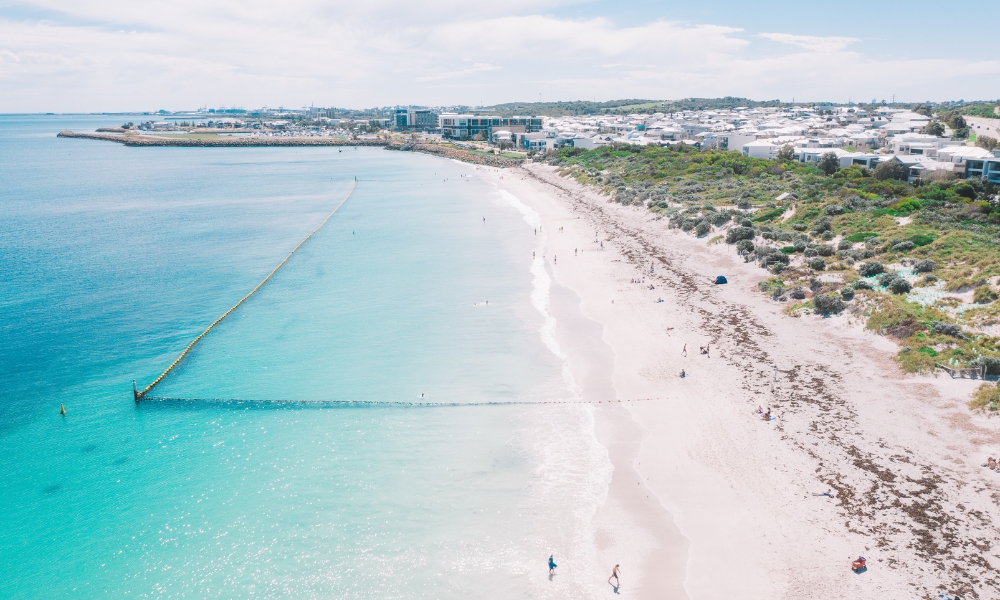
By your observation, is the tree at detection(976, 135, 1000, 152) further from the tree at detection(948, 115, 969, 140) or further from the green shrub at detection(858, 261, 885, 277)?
the green shrub at detection(858, 261, 885, 277)

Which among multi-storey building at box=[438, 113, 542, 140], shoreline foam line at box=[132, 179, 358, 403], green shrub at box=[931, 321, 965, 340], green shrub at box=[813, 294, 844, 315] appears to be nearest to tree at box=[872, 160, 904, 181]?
green shrub at box=[813, 294, 844, 315]

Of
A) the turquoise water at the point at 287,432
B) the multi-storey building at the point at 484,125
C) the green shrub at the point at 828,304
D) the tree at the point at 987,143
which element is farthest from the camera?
the multi-storey building at the point at 484,125

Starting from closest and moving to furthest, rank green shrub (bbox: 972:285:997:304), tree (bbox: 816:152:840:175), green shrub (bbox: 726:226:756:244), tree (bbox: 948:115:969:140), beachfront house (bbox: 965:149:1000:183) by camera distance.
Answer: green shrub (bbox: 972:285:997:304)
green shrub (bbox: 726:226:756:244)
beachfront house (bbox: 965:149:1000:183)
tree (bbox: 816:152:840:175)
tree (bbox: 948:115:969:140)

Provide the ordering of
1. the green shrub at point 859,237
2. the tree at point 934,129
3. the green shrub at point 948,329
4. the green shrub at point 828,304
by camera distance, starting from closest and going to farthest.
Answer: the green shrub at point 948,329 → the green shrub at point 828,304 → the green shrub at point 859,237 → the tree at point 934,129

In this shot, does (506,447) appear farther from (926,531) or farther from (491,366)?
(926,531)

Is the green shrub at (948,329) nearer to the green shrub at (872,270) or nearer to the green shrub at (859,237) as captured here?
the green shrub at (872,270)

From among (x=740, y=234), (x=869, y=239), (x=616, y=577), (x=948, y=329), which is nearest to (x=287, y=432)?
(x=616, y=577)

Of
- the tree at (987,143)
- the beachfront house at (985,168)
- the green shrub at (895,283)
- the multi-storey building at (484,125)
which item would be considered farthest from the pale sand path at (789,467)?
the multi-storey building at (484,125)
